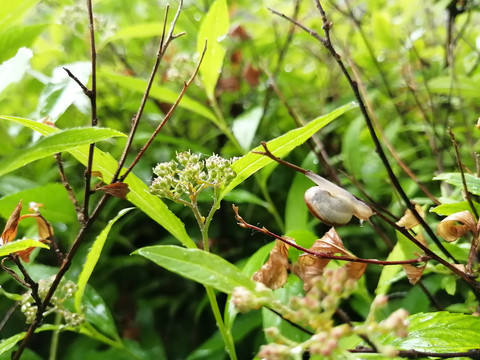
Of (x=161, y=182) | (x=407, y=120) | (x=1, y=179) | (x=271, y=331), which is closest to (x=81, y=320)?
(x=161, y=182)

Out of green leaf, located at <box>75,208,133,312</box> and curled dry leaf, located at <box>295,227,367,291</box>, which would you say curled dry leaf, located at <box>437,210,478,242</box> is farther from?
green leaf, located at <box>75,208,133,312</box>

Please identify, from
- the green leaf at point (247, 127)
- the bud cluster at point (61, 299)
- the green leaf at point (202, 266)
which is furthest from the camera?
the green leaf at point (247, 127)

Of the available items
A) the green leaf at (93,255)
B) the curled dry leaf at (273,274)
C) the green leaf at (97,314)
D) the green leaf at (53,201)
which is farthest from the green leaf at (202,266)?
the green leaf at (53,201)

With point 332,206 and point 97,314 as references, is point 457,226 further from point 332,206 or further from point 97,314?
point 97,314

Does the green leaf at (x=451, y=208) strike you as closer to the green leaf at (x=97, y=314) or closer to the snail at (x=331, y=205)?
the snail at (x=331, y=205)

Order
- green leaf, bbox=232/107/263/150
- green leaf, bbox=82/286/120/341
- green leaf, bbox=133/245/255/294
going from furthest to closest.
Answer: green leaf, bbox=232/107/263/150
green leaf, bbox=82/286/120/341
green leaf, bbox=133/245/255/294

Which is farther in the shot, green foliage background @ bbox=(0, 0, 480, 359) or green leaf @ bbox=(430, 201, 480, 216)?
green foliage background @ bbox=(0, 0, 480, 359)

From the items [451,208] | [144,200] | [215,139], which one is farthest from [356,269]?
[215,139]

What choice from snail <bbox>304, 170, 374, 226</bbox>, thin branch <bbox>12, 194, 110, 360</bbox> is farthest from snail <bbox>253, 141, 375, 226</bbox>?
thin branch <bbox>12, 194, 110, 360</bbox>
